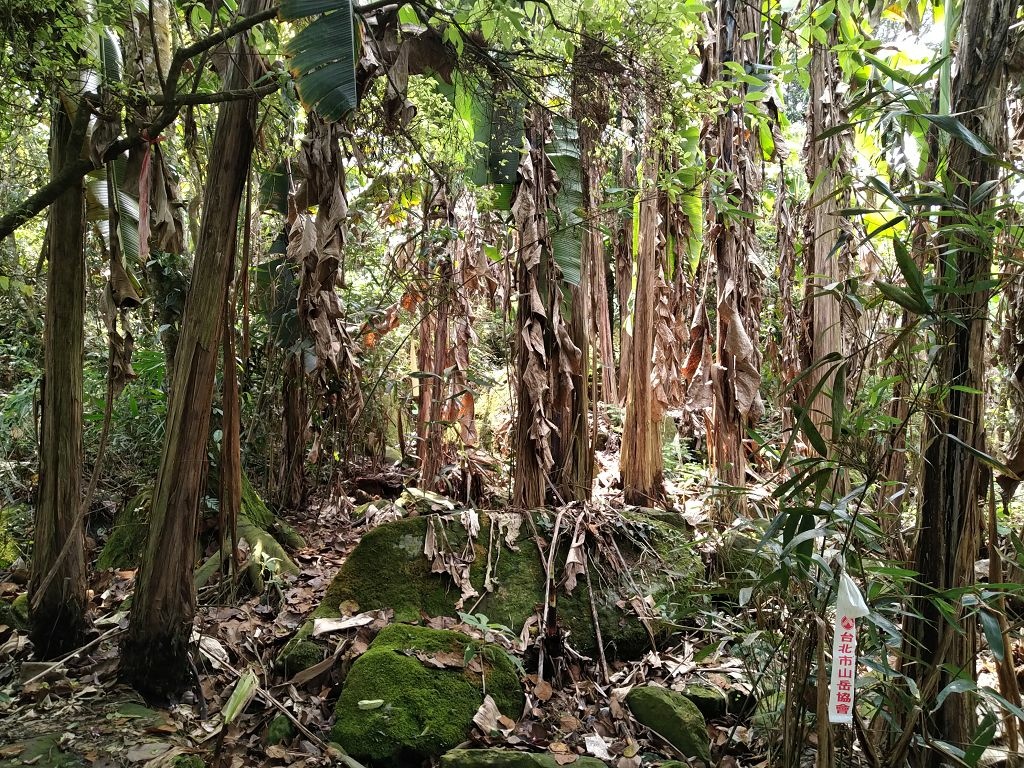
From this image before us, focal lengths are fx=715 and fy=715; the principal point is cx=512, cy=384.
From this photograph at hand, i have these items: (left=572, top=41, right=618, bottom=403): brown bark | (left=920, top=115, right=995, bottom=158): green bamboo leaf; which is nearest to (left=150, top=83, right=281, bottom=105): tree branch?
(left=572, top=41, right=618, bottom=403): brown bark

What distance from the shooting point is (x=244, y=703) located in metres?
3.02

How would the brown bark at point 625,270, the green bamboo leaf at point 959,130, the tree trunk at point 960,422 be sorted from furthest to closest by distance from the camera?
the brown bark at point 625,270 → the tree trunk at point 960,422 → the green bamboo leaf at point 959,130

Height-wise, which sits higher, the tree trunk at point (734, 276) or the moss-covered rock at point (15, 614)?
the tree trunk at point (734, 276)

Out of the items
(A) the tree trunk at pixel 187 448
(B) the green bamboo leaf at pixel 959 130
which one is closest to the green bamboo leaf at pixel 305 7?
(A) the tree trunk at pixel 187 448

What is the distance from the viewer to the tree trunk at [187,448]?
10.2 feet

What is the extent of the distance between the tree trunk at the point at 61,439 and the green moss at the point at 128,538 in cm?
119

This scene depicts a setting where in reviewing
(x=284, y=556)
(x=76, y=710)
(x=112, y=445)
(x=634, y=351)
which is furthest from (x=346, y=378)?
(x=76, y=710)

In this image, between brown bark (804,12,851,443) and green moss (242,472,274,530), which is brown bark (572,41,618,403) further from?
green moss (242,472,274,530)

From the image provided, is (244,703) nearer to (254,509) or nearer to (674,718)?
(674,718)

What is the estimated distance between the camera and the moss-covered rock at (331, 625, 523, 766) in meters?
3.04

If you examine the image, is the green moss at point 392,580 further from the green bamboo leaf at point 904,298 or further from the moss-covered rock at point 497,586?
the green bamboo leaf at point 904,298

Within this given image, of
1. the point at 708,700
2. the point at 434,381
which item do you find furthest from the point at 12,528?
the point at 708,700

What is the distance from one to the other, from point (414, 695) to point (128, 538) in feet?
8.27

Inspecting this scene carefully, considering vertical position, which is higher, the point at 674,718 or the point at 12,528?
the point at 12,528
